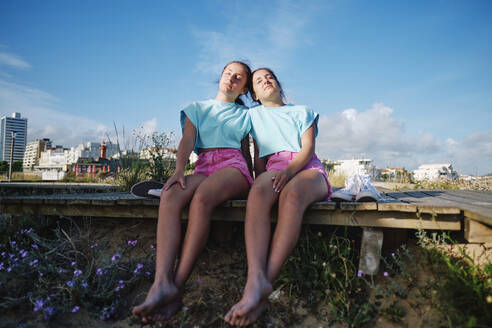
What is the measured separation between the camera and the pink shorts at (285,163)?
2.18 meters

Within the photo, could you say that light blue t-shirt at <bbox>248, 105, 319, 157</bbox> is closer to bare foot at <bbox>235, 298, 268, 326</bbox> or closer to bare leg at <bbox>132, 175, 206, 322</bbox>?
bare leg at <bbox>132, 175, 206, 322</bbox>

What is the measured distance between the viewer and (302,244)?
6.58ft

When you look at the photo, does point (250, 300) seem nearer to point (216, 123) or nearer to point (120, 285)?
point (120, 285)

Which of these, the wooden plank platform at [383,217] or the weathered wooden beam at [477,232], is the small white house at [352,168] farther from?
the weathered wooden beam at [477,232]

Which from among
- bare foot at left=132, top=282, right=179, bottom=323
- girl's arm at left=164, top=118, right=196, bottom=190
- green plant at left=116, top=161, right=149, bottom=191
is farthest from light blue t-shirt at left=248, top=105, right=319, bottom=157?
green plant at left=116, top=161, right=149, bottom=191

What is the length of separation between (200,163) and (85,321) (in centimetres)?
125

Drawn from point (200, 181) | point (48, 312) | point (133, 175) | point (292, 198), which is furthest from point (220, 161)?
point (133, 175)

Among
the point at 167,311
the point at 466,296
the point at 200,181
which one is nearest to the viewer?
the point at 466,296

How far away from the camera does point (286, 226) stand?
1714mm

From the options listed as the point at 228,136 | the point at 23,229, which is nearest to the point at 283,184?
the point at 228,136

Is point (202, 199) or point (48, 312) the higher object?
point (202, 199)

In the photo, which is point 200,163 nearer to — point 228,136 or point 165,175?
point 228,136

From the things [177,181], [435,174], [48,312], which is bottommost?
[48,312]

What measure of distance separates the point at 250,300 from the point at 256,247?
28 cm
